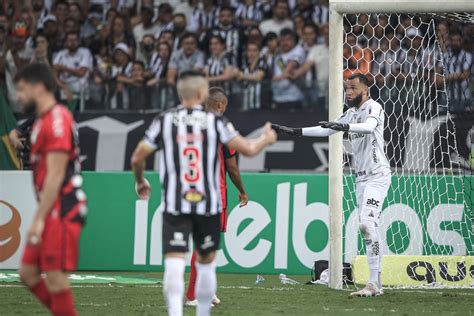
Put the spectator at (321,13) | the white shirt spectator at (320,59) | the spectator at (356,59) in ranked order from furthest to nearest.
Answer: the spectator at (321,13), the white shirt spectator at (320,59), the spectator at (356,59)

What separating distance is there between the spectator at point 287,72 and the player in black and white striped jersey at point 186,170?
8.96 m

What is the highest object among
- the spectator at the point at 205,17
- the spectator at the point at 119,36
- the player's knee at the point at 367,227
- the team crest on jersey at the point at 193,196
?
the spectator at the point at 205,17

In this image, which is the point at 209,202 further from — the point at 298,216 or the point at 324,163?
the point at 324,163

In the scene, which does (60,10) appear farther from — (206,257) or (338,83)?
(206,257)

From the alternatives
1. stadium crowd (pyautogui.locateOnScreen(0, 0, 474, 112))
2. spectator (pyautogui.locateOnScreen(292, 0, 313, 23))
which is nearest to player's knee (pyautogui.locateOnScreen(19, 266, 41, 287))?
stadium crowd (pyautogui.locateOnScreen(0, 0, 474, 112))

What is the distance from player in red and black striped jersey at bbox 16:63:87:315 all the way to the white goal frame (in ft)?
17.6


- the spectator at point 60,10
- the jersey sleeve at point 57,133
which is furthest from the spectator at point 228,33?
the jersey sleeve at point 57,133

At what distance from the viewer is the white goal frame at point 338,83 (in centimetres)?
1218

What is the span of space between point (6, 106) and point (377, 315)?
9180mm

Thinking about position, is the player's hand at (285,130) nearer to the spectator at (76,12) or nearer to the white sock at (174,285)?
the white sock at (174,285)

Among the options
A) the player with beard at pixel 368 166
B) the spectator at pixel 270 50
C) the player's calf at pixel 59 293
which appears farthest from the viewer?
the spectator at pixel 270 50

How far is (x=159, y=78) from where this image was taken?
18078 millimetres

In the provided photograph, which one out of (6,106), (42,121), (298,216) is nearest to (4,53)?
(6,106)

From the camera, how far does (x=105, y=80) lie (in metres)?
18.0
